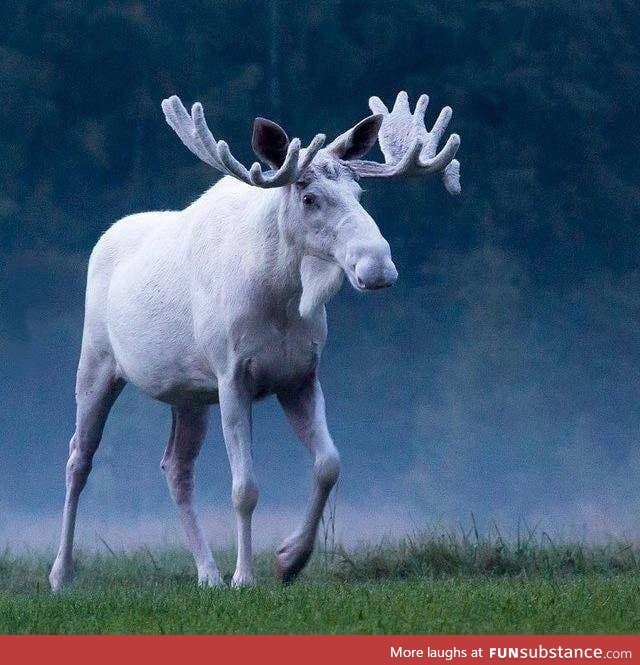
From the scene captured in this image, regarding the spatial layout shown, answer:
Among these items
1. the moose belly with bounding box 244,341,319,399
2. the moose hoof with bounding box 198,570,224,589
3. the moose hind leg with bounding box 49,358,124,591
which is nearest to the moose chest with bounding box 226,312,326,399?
the moose belly with bounding box 244,341,319,399

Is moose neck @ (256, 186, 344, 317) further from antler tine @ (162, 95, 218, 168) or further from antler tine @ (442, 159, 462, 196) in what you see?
antler tine @ (442, 159, 462, 196)

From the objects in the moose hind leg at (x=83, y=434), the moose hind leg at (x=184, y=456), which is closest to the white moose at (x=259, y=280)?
the moose hind leg at (x=184, y=456)

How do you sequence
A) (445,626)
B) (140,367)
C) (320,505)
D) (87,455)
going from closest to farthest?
(445,626) < (320,505) < (140,367) < (87,455)

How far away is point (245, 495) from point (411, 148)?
6.21 ft

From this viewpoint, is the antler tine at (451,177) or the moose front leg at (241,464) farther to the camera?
the antler tine at (451,177)

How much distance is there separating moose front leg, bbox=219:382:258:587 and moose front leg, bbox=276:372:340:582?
0.19 metres

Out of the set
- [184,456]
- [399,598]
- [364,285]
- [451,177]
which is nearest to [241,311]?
[364,285]

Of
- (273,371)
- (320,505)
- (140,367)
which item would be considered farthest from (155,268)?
(320,505)

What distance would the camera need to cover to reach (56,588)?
32.4 feet

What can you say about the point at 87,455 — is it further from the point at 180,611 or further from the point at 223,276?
the point at 180,611

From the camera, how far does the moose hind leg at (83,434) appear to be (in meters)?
10.0

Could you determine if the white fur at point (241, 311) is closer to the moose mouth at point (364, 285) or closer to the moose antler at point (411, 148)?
the moose mouth at point (364, 285)

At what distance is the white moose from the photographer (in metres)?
8.37

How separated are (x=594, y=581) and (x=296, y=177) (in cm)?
252
